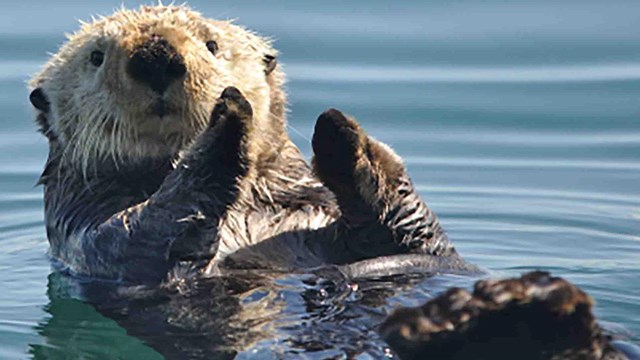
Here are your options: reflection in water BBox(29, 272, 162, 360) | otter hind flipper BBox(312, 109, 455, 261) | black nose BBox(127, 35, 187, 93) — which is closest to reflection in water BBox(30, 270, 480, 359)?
reflection in water BBox(29, 272, 162, 360)

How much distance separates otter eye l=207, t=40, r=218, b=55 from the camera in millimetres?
6000

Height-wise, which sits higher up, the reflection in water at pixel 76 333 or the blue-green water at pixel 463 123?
the blue-green water at pixel 463 123

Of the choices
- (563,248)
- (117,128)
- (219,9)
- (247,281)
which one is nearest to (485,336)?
(247,281)

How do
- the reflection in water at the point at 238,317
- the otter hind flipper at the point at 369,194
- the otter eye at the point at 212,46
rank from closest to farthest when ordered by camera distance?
1. the reflection in water at the point at 238,317
2. the otter hind flipper at the point at 369,194
3. the otter eye at the point at 212,46

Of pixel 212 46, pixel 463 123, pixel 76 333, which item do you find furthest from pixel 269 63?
pixel 463 123

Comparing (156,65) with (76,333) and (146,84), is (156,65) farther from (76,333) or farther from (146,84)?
(76,333)

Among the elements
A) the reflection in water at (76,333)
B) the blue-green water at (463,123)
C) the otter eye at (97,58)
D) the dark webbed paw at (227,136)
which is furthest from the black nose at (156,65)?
the reflection in water at (76,333)

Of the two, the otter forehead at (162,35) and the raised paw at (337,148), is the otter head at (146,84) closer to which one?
the otter forehead at (162,35)

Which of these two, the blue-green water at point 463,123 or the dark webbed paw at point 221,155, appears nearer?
the dark webbed paw at point 221,155

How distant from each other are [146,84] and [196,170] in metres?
0.37

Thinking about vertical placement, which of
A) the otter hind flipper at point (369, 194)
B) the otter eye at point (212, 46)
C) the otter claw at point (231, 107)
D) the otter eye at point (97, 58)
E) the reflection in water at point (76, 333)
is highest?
the otter eye at point (212, 46)

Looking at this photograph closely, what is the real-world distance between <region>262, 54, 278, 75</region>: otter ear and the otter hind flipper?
2.63 feet

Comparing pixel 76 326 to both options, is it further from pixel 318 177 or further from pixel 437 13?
pixel 437 13

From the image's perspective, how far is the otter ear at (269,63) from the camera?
6434mm
